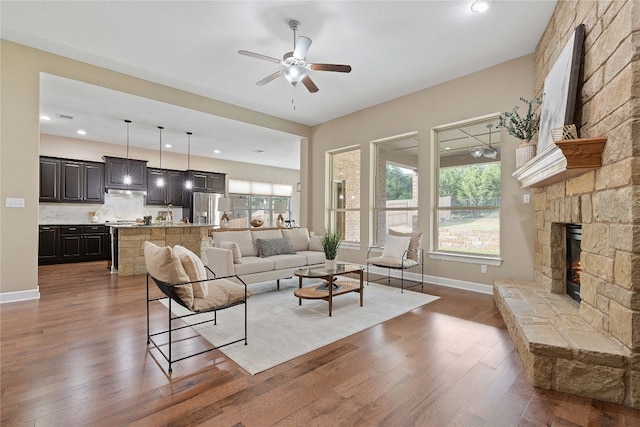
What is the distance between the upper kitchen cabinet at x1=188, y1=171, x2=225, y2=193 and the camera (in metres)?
9.39

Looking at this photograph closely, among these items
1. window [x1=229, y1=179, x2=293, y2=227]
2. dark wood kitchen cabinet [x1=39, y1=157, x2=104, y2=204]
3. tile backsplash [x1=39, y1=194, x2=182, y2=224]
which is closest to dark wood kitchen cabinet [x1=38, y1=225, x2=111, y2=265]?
tile backsplash [x1=39, y1=194, x2=182, y2=224]

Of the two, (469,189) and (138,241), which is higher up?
(469,189)

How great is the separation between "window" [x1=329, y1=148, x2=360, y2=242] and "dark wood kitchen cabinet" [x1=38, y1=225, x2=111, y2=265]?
5347mm

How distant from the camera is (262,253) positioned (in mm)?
4695

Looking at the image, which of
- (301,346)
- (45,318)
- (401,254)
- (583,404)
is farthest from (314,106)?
(583,404)

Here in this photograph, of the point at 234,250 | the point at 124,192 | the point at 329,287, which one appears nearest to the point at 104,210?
the point at 124,192

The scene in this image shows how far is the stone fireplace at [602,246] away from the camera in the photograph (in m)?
1.84

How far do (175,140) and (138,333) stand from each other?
609 cm

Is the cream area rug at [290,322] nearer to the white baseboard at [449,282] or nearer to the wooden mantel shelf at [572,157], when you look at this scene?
the white baseboard at [449,282]

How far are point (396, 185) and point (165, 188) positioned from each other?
6849 millimetres

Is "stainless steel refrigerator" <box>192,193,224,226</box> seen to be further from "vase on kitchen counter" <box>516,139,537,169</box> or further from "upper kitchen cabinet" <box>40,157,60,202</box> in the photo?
"vase on kitchen counter" <box>516,139,537,169</box>

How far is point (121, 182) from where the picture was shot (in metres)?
8.00

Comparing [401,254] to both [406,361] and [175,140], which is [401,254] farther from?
[175,140]

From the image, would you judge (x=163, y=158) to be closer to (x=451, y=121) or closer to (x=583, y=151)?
(x=451, y=121)
